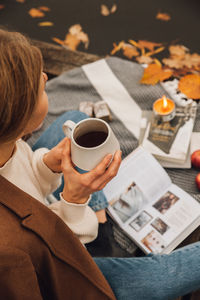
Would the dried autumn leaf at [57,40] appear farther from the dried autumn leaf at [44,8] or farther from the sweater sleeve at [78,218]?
the sweater sleeve at [78,218]

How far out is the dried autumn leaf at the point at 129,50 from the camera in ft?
6.80

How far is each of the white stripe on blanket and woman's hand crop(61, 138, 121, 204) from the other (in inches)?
25.3

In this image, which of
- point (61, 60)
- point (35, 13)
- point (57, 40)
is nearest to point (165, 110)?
point (61, 60)

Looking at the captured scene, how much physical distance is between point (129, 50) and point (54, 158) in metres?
1.41

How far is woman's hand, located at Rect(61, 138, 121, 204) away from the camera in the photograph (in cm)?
73

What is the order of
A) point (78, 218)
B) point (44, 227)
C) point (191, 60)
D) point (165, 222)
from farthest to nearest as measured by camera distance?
1. point (191, 60)
2. point (165, 222)
3. point (78, 218)
4. point (44, 227)

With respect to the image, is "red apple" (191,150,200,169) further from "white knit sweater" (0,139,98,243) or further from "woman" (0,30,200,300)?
"white knit sweater" (0,139,98,243)

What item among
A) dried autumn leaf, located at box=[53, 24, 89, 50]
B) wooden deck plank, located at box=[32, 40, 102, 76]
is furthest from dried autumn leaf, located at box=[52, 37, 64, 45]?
wooden deck plank, located at box=[32, 40, 102, 76]

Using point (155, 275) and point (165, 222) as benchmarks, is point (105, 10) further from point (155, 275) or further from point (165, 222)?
point (155, 275)

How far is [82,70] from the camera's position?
5.20 feet

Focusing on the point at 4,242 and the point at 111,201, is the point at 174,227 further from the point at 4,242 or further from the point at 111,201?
the point at 4,242

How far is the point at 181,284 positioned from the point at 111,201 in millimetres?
402

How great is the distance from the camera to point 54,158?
0.93 metres

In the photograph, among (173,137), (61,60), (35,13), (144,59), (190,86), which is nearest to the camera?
(173,137)
